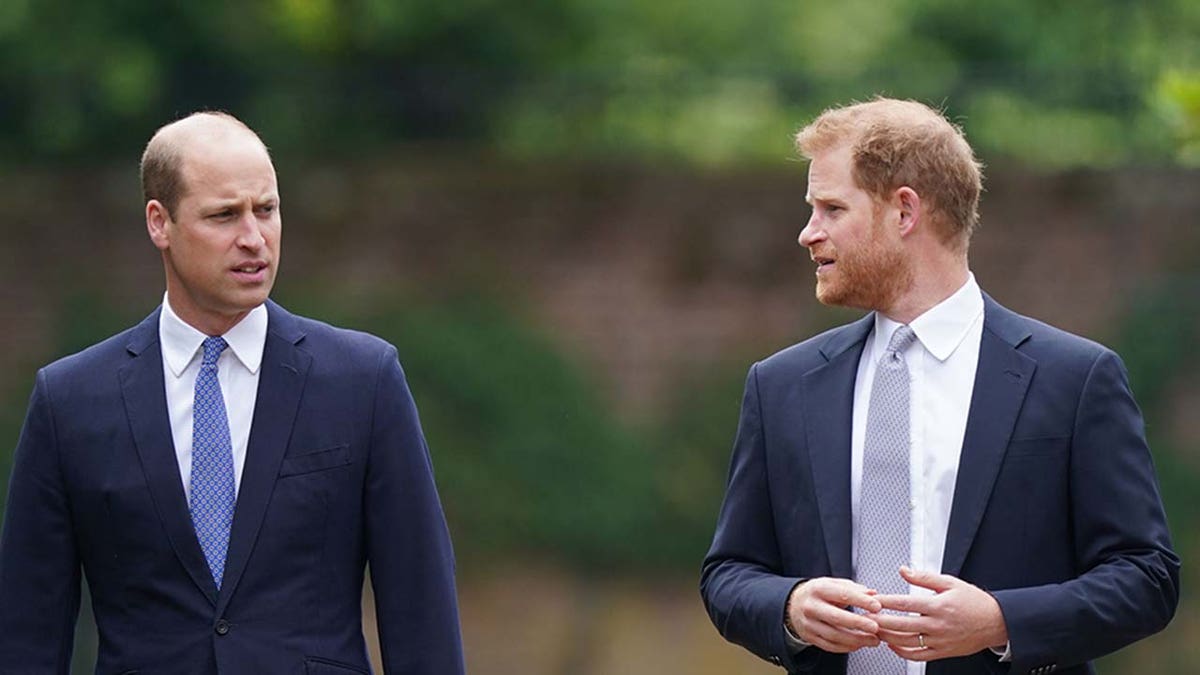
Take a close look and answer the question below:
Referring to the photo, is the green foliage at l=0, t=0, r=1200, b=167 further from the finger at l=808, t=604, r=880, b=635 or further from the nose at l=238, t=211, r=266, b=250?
the finger at l=808, t=604, r=880, b=635

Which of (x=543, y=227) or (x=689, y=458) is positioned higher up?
(x=543, y=227)

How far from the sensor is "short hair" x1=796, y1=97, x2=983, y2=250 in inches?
171

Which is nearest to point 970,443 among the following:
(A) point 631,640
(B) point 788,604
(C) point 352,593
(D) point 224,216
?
(B) point 788,604

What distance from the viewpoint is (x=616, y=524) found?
13359 millimetres

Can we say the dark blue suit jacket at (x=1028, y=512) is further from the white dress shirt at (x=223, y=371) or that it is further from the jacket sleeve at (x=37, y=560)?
the jacket sleeve at (x=37, y=560)

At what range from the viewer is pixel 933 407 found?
432cm

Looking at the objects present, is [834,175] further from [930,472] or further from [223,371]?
[223,371]

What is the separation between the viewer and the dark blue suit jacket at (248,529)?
432 cm

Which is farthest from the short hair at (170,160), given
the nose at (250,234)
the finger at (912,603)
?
the finger at (912,603)

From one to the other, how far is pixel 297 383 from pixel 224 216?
37cm

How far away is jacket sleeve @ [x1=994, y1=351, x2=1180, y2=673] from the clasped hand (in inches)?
2.4

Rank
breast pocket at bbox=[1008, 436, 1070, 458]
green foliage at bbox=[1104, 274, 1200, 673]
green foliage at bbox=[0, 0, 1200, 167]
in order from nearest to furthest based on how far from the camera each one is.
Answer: breast pocket at bbox=[1008, 436, 1070, 458]
green foliage at bbox=[1104, 274, 1200, 673]
green foliage at bbox=[0, 0, 1200, 167]

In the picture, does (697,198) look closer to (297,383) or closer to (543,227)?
(543,227)

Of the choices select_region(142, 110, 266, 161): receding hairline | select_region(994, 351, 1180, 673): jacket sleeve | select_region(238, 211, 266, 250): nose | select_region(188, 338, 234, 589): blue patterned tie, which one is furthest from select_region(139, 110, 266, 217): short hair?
select_region(994, 351, 1180, 673): jacket sleeve
